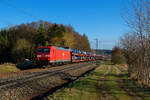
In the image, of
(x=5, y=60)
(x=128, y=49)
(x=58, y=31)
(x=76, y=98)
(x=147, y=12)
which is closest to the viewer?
(x=76, y=98)

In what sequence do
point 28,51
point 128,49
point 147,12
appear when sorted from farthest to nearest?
point 28,51 → point 128,49 → point 147,12

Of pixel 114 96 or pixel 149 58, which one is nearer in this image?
pixel 114 96

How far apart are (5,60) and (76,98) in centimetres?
4247

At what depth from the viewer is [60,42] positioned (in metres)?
54.1

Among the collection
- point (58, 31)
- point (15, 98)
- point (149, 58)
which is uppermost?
point (58, 31)

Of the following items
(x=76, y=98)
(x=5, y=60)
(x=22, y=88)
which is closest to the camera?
(x=76, y=98)

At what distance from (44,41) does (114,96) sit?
132 feet

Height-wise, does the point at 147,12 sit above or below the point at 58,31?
below

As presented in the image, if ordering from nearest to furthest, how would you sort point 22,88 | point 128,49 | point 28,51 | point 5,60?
1. point 22,88
2. point 128,49
3. point 28,51
4. point 5,60

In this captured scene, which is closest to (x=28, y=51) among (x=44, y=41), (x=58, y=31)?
(x=44, y=41)

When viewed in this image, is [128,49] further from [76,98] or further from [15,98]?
[15,98]

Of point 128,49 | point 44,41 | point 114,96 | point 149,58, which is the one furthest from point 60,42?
point 114,96

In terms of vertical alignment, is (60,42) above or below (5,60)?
above

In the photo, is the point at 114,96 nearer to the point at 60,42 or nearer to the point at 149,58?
the point at 149,58
